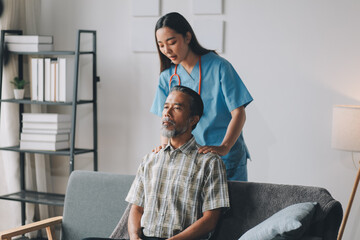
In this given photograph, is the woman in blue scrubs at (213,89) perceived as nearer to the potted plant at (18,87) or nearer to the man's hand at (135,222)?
the man's hand at (135,222)

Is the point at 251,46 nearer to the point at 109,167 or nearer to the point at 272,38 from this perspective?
the point at 272,38

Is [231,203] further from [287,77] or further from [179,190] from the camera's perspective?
[287,77]

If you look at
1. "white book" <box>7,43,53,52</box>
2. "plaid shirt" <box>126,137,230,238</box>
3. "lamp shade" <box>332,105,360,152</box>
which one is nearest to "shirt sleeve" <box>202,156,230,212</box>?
"plaid shirt" <box>126,137,230,238</box>

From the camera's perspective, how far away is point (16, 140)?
4.13m

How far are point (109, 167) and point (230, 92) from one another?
1839 mm

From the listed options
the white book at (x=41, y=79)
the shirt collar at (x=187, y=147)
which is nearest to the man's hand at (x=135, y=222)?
the shirt collar at (x=187, y=147)

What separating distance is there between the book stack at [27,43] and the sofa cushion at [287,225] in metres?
2.45

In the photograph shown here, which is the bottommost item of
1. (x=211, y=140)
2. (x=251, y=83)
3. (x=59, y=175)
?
(x=59, y=175)

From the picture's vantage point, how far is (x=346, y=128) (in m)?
3.20

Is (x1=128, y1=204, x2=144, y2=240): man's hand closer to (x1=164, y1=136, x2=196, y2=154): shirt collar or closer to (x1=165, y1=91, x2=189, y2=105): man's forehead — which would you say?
(x1=164, y1=136, x2=196, y2=154): shirt collar

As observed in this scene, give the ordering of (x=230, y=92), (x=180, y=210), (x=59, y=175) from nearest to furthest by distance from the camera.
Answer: (x=180, y=210)
(x=230, y=92)
(x=59, y=175)

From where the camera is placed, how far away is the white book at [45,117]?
3.94 meters

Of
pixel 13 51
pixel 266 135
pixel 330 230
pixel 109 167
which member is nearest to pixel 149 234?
pixel 330 230

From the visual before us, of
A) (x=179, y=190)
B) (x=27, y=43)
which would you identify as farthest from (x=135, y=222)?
(x=27, y=43)
